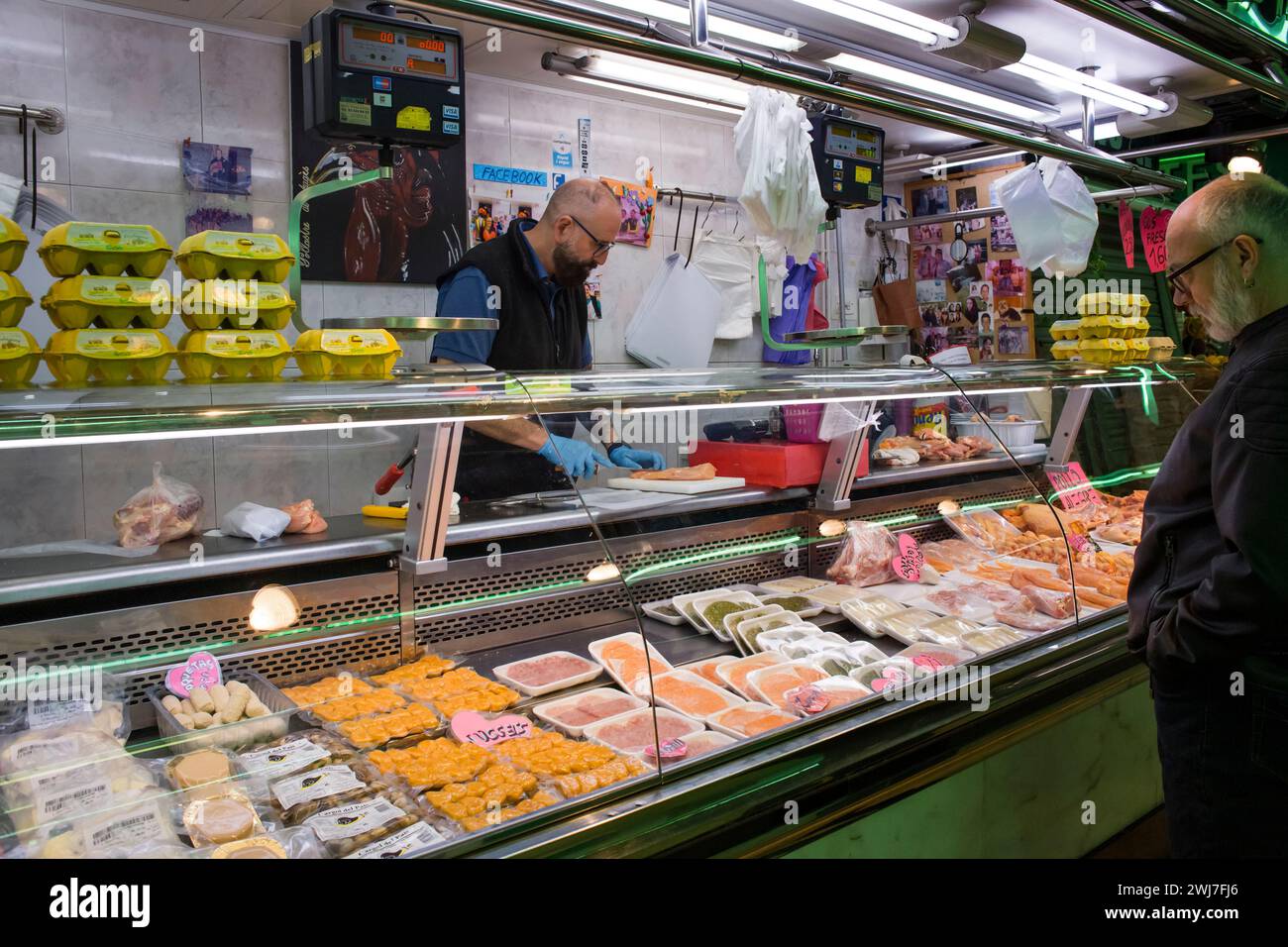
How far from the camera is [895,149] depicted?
24.3ft

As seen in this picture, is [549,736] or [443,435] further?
[443,435]

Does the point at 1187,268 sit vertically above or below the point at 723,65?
below

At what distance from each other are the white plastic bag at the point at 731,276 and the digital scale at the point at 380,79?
3.81 meters

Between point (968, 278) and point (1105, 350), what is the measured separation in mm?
2705

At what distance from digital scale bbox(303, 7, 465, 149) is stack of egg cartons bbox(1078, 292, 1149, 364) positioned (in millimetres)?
3728

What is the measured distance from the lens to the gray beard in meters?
2.33

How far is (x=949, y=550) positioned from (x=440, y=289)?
7.65ft

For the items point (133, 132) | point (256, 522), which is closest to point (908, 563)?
point (256, 522)

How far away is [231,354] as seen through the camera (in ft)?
8.09

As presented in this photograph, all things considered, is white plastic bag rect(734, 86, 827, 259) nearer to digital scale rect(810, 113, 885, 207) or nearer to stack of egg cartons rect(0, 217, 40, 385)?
digital scale rect(810, 113, 885, 207)

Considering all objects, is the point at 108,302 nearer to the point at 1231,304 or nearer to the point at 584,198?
the point at 584,198

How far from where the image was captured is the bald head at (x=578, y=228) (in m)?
3.95
